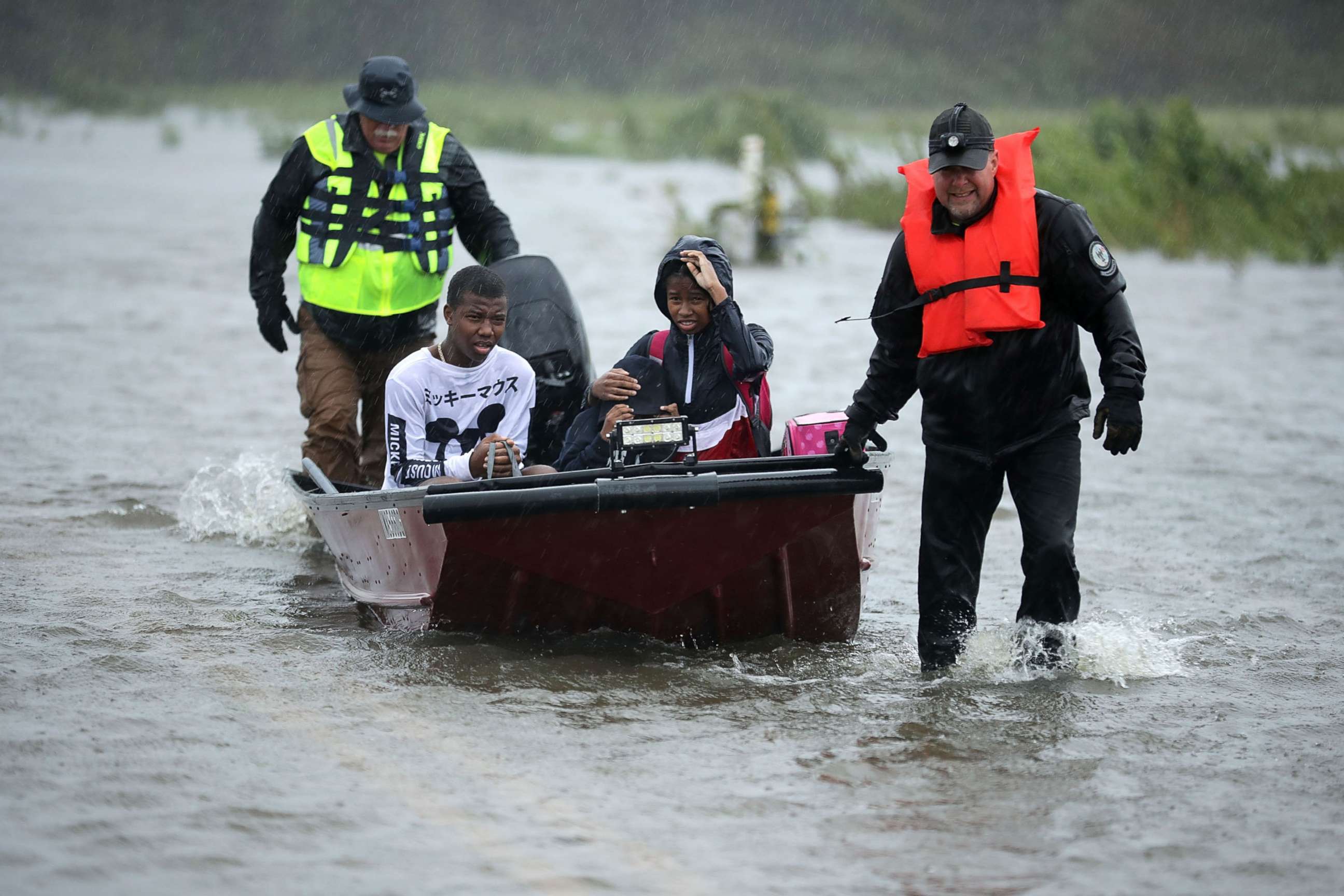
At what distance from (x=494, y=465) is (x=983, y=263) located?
5.64ft

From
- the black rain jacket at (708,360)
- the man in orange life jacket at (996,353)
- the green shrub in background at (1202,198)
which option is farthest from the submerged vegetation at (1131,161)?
the man in orange life jacket at (996,353)

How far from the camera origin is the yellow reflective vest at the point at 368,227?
651 centimetres

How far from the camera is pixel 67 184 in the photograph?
29594 mm

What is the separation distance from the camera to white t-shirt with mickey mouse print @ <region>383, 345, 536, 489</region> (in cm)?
557

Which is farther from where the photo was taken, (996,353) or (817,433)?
(817,433)

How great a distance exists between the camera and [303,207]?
6613mm

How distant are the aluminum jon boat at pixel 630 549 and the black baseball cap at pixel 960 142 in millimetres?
1001

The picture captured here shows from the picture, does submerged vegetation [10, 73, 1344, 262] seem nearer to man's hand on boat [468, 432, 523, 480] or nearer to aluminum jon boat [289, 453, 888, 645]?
man's hand on boat [468, 432, 523, 480]

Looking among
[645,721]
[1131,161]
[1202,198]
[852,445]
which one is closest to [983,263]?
[852,445]

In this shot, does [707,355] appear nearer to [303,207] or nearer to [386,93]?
[386,93]

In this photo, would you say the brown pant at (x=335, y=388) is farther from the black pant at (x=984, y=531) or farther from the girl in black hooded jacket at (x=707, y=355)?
the black pant at (x=984, y=531)

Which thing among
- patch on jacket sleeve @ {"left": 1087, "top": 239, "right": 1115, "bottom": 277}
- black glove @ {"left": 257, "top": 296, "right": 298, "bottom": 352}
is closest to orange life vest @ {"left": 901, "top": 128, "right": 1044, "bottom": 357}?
patch on jacket sleeve @ {"left": 1087, "top": 239, "right": 1115, "bottom": 277}

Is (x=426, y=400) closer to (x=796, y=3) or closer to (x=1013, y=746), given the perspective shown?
(x=1013, y=746)

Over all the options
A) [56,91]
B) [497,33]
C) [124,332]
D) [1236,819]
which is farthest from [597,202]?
[497,33]
